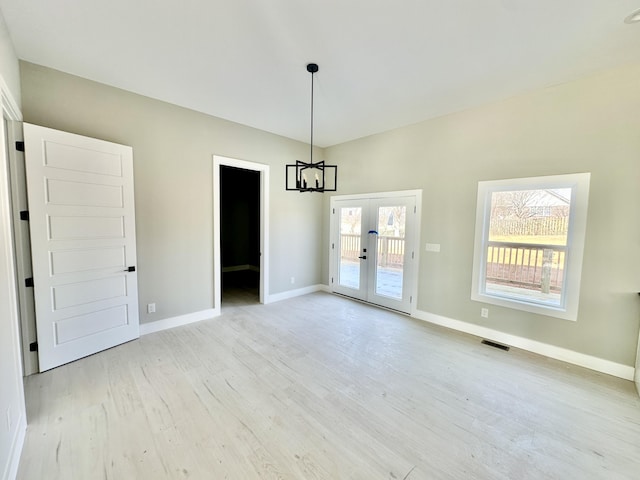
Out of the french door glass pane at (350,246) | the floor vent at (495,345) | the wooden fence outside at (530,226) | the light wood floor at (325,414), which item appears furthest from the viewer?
the french door glass pane at (350,246)

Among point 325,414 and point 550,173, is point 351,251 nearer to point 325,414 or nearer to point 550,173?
point 550,173

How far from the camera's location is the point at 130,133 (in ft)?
10.5

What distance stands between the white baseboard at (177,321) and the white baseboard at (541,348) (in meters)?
3.37

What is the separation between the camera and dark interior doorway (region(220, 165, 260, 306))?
25.3ft

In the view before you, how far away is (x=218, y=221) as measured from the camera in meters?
4.05

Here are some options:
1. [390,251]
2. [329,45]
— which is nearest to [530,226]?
[390,251]

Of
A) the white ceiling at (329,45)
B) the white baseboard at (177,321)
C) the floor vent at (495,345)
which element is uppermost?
the white ceiling at (329,45)

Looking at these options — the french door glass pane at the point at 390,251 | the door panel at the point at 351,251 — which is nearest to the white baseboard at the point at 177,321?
the door panel at the point at 351,251

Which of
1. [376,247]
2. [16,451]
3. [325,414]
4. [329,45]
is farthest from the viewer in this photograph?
[376,247]

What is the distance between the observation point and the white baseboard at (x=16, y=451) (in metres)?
1.47

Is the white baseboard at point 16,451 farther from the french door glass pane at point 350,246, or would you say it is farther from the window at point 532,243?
the window at point 532,243

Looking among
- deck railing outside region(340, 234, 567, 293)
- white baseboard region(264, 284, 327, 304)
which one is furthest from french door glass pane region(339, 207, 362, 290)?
deck railing outside region(340, 234, 567, 293)

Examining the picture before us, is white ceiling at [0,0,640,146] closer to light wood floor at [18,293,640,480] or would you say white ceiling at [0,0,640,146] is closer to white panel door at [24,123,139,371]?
white panel door at [24,123,139,371]

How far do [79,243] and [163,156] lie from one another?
1.44 meters
